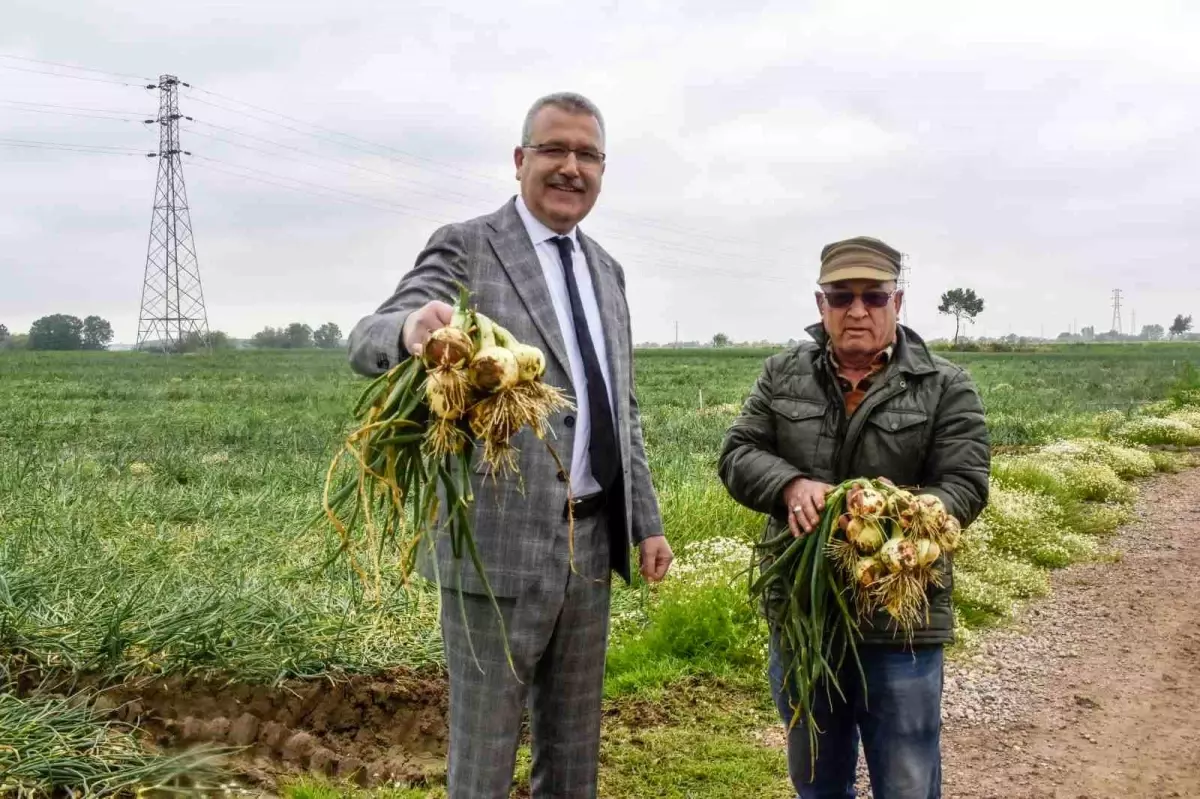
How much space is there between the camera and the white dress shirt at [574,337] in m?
2.60

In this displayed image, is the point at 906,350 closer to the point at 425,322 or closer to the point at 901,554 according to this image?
the point at 901,554

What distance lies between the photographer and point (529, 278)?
256cm

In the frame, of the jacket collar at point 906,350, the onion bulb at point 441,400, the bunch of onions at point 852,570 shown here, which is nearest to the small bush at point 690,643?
the bunch of onions at point 852,570

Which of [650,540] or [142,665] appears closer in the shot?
[650,540]

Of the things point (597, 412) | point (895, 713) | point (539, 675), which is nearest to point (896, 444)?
point (895, 713)

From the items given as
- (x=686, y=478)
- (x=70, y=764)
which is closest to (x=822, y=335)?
(x=70, y=764)

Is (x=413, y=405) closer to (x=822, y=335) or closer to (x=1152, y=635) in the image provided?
(x=822, y=335)

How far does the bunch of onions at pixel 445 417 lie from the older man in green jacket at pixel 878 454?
2.79ft

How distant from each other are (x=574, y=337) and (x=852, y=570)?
0.99 metres

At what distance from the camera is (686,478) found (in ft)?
30.7

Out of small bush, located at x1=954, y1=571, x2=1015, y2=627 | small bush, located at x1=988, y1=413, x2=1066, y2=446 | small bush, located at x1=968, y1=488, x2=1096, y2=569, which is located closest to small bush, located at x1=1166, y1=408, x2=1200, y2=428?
small bush, located at x1=988, y1=413, x2=1066, y2=446

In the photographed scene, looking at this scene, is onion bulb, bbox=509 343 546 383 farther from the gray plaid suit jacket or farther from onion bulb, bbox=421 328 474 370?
the gray plaid suit jacket

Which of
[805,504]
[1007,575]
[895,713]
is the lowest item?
[1007,575]

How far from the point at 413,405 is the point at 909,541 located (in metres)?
1.32
